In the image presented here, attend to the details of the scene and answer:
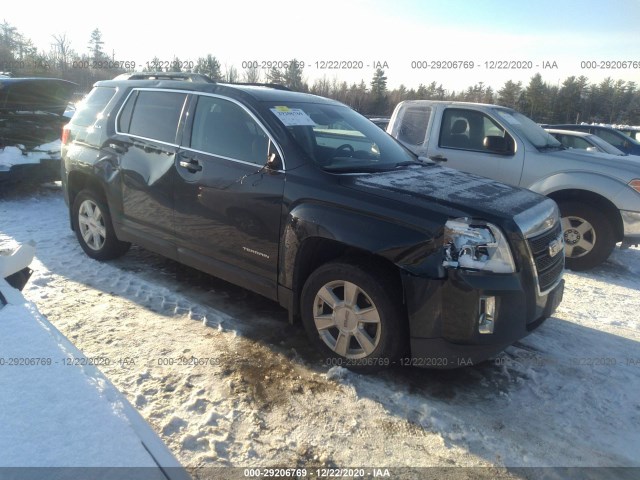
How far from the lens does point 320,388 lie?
10.4 feet

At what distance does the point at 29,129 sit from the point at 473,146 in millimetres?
7208

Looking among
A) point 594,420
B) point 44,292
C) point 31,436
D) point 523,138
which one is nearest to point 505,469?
point 594,420

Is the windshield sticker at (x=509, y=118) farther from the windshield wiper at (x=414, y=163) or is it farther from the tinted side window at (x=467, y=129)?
the windshield wiper at (x=414, y=163)

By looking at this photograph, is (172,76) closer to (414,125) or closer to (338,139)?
(338,139)

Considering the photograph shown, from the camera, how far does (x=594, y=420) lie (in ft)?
9.85

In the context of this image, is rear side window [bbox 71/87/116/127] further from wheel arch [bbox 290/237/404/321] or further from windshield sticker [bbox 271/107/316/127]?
wheel arch [bbox 290/237/404/321]

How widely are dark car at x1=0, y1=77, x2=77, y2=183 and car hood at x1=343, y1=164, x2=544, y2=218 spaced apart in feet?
22.0

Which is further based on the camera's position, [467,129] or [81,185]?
[467,129]

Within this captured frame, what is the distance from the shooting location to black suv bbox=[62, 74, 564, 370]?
2924 millimetres

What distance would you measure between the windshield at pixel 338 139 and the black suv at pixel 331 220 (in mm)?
17

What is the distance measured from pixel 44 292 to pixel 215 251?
5.59ft

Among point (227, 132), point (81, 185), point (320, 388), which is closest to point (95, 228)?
point (81, 185)

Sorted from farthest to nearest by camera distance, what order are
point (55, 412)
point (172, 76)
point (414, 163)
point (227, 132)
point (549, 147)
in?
point (549, 147)
point (172, 76)
point (414, 163)
point (227, 132)
point (55, 412)

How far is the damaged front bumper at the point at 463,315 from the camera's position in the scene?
9.34 feet
